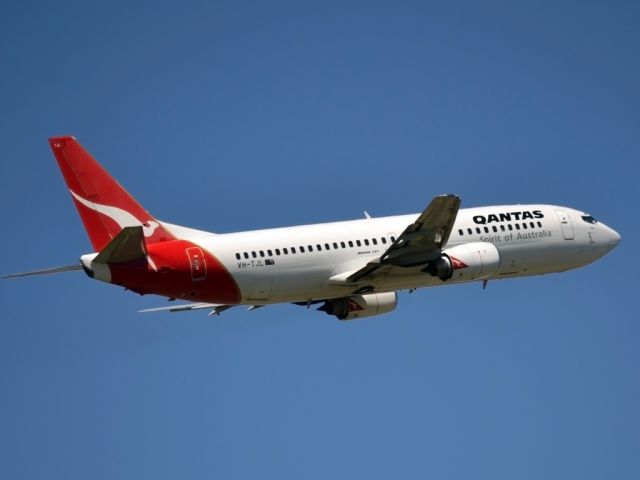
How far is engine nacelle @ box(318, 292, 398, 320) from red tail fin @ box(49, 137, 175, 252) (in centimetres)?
1014

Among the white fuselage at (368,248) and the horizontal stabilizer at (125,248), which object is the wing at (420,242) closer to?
the white fuselage at (368,248)

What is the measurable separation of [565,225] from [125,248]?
2366 cm

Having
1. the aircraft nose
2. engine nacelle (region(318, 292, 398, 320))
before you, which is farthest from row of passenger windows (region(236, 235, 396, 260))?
the aircraft nose

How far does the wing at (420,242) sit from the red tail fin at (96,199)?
9.08m

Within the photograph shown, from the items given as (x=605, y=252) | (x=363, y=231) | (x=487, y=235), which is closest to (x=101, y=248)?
(x=363, y=231)

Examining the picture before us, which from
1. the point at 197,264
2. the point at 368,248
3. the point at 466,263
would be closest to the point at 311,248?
the point at 368,248

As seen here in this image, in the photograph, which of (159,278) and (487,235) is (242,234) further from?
(487,235)

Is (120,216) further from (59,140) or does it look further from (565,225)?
(565,225)

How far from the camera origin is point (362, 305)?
68250mm

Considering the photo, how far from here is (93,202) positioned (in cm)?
6166

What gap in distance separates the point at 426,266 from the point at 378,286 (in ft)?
7.85

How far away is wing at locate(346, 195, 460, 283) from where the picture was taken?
2422 inches

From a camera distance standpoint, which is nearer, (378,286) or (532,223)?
(378,286)

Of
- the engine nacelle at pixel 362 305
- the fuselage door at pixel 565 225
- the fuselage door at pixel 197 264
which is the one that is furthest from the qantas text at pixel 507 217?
the fuselage door at pixel 197 264
